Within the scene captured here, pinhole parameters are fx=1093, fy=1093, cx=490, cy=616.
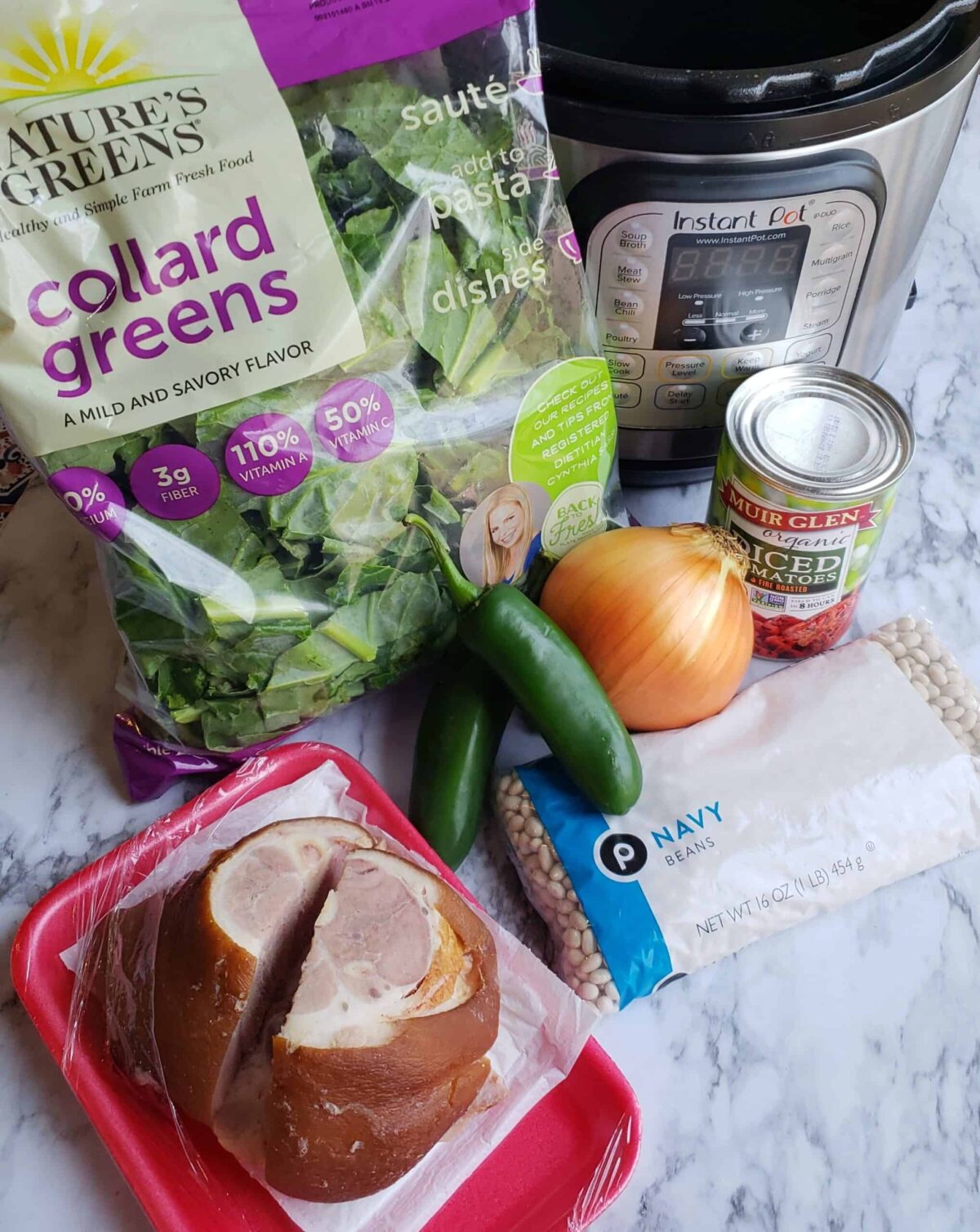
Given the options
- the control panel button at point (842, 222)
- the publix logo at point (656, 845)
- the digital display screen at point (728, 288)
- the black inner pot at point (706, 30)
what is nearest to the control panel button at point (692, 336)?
the digital display screen at point (728, 288)

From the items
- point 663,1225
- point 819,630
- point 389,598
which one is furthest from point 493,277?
point 663,1225

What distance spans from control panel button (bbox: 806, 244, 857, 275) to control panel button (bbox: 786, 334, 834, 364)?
69mm

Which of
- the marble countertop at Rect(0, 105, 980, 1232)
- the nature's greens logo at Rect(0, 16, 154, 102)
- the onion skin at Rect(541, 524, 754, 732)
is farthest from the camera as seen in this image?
the onion skin at Rect(541, 524, 754, 732)

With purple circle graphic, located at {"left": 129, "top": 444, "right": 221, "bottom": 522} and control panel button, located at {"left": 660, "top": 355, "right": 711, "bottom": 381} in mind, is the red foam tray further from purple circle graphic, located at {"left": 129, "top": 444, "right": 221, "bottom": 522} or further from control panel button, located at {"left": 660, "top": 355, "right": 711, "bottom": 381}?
control panel button, located at {"left": 660, "top": 355, "right": 711, "bottom": 381}

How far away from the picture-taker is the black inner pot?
0.86m

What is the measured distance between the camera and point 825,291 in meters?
0.80

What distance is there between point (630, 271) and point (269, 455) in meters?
0.29

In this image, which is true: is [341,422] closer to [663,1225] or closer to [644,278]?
[644,278]

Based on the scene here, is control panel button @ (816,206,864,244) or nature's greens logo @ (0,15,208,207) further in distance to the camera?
control panel button @ (816,206,864,244)

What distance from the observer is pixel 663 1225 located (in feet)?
2.17

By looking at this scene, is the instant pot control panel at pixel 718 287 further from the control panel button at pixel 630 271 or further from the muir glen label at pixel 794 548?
the muir glen label at pixel 794 548

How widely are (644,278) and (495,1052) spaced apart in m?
0.54

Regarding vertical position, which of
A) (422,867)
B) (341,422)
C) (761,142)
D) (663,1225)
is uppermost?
(761,142)

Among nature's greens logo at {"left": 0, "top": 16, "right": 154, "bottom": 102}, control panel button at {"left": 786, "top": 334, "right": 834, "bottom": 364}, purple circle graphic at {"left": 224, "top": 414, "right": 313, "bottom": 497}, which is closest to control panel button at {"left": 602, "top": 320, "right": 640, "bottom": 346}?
control panel button at {"left": 786, "top": 334, "right": 834, "bottom": 364}
